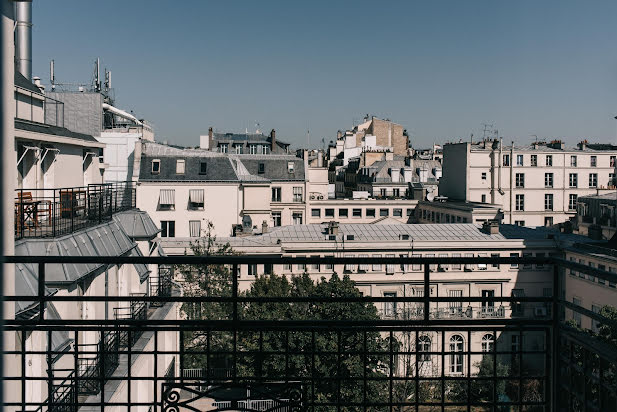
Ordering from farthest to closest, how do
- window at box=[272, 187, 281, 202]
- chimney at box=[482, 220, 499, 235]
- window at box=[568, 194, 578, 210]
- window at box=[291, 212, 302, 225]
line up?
window at box=[568, 194, 578, 210] → window at box=[291, 212, 302, 225] → window at box=[272, 187, 281, 202] → chimney at box=[482, 220, 499, 235]

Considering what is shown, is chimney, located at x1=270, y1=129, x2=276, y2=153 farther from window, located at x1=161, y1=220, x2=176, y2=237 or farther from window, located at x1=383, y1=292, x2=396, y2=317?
window, located at x1=383, y1=292, x2=396, y2=317

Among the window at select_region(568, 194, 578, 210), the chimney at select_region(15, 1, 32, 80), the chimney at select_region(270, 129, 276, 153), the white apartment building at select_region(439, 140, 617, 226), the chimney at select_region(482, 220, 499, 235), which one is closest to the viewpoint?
the chimney at select_region(15, 1, 32, 80)

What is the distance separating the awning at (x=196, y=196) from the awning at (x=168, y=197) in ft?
2.92

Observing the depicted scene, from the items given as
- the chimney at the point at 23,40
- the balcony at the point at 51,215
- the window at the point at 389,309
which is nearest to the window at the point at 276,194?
the window at the point at 389,309

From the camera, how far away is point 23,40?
19.1 meters

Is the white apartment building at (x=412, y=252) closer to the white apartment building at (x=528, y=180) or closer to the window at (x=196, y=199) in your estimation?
the window at (x=196, y=199)

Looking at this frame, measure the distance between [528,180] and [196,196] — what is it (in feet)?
86.5

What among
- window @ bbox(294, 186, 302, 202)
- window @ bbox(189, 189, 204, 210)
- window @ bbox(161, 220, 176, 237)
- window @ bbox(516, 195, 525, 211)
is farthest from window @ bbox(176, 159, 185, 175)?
window @ bbox(516, 195, 525, 211)

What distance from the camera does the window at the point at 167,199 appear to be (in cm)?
3631

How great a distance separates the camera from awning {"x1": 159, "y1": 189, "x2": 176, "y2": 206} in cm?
3631

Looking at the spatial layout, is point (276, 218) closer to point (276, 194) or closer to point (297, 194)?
point (276, 194)

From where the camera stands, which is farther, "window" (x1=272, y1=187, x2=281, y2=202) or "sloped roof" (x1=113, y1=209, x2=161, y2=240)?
"window" (x1=272, y1=187, x2=281, y2=202)

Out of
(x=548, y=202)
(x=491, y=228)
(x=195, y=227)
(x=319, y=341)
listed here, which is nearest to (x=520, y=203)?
(x=548, y=202)

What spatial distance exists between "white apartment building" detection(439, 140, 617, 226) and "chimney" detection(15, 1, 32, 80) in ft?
121
